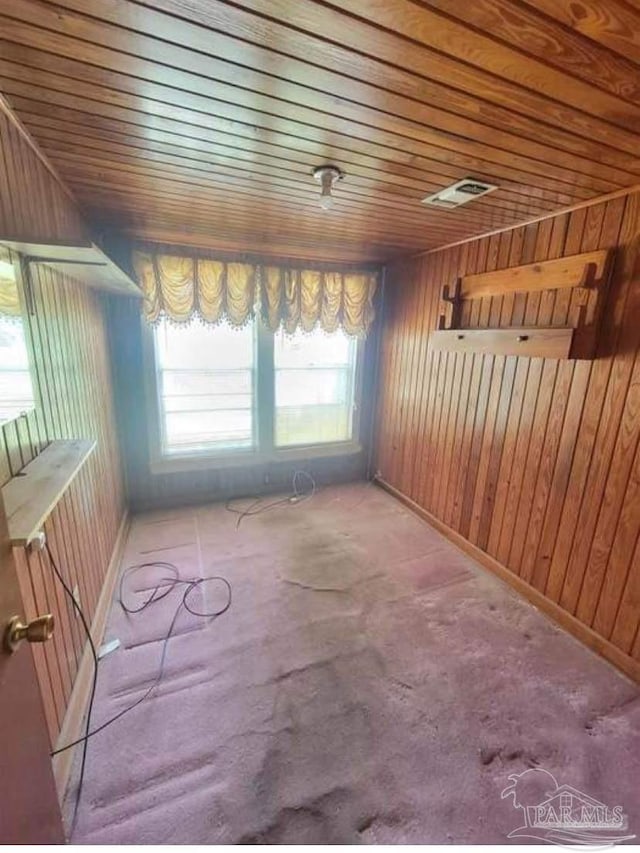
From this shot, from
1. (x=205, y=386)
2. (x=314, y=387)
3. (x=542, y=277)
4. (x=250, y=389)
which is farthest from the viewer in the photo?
(x=314, y=387)

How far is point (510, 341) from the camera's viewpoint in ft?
7.34

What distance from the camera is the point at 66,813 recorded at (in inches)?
47.9

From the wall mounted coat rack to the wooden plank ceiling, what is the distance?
1.07ft

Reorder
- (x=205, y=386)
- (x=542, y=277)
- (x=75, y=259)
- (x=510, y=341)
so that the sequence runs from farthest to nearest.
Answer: (x=205, y=386), (x=510, y=341), (x=542, y=277), (x=75, y=259)

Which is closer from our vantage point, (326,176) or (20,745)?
(20,745)

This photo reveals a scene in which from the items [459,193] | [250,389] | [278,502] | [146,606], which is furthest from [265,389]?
[459,193]

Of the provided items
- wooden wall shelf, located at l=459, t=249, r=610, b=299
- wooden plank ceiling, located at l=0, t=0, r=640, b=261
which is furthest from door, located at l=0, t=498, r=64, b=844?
wooden wall shelf, located at l=459, t=249, r=610, b=299

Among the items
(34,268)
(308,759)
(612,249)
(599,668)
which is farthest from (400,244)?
(308,759)

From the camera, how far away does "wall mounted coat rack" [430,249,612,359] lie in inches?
72.8

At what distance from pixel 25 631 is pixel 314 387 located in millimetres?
3217

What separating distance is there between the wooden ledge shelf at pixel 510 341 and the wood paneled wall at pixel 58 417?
2.25 meters

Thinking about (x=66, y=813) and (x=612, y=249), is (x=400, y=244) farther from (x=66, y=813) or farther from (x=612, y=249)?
(x=66, y=813)

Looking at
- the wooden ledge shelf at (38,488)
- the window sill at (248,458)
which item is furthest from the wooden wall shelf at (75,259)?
the window sill at (248,458)

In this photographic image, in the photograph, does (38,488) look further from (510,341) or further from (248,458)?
(248,458)
